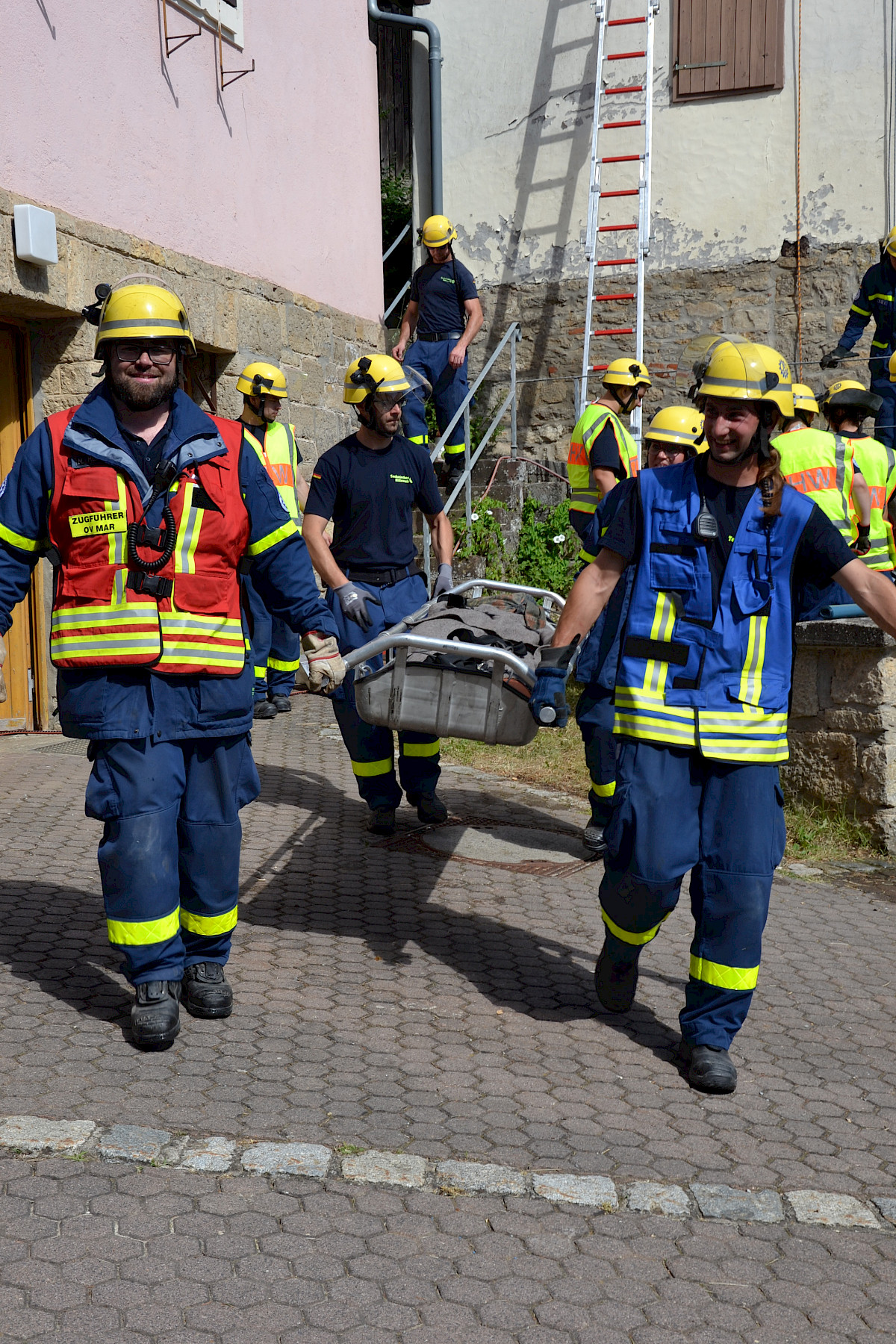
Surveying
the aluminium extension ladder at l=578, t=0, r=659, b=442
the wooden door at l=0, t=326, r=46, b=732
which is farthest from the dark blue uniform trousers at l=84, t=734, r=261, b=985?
the aluminium extension ladder at l=578, t=0, r=659, b=442

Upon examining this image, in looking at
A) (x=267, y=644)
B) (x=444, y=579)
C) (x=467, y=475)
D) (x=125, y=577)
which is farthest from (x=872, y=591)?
(x=467, y=475)

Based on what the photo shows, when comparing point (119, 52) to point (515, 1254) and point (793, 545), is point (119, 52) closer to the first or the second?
point (793, 545)

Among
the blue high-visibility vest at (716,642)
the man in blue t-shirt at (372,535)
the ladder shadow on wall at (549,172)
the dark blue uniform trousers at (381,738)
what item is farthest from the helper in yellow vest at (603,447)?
the ladder shadow on wall at (549,172)

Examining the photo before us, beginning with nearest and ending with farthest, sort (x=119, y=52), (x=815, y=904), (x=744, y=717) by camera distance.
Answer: (x=744, y=717)
(x=815, y=904)
(x=119, y=52)

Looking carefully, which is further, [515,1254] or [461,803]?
[461,803]

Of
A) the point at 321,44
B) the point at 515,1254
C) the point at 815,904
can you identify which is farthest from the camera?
the point at 321,44

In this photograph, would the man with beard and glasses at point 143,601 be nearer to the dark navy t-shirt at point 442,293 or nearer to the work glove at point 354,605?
the work glove at point 354,605

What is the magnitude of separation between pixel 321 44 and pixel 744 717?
9650 mm

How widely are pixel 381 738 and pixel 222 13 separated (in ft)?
20.8

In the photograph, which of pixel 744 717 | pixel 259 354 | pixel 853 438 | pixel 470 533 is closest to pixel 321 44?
pixel 259 354

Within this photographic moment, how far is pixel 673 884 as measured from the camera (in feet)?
12.4

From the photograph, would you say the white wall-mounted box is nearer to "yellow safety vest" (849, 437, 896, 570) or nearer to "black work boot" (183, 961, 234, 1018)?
"yellow safety vest" (849, 437, 896, 570)

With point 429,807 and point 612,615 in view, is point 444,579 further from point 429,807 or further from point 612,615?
point 612,615

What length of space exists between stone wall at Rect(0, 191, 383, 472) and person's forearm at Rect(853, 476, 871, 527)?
186 inches
